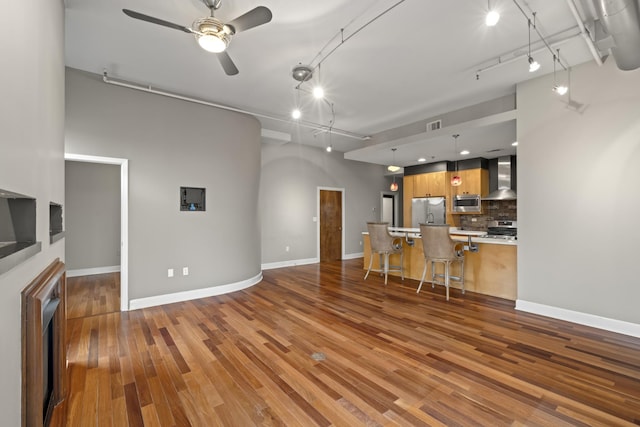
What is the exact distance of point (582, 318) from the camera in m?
3.51

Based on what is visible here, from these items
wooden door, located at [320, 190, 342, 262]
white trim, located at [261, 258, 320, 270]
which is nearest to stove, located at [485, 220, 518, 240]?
wooden door, located at [320, 190, 342, 262]

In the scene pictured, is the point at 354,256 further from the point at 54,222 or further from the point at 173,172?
the point at 54,222

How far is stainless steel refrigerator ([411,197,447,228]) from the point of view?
7.83 m

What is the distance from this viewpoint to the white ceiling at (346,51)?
2625 millimetres

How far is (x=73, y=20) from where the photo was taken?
274 centimetres

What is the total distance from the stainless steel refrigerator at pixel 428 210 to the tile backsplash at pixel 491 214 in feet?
2.46

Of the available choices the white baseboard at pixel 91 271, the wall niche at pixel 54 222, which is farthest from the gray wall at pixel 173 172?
the white baseboard at pixel 91 271

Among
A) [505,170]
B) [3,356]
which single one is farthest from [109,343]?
[505,170]

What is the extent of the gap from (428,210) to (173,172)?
6475 mm

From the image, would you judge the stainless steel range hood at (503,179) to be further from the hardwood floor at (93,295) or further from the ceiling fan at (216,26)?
the hardwood floor at (93,295)

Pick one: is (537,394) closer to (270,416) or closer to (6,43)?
(270,416)

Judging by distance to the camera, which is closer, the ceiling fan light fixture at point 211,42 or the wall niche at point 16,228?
the wall niche at point 16,228

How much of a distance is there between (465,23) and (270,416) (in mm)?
3772

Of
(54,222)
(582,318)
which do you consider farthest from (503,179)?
(54,222)
